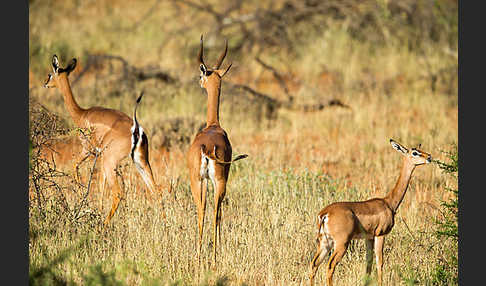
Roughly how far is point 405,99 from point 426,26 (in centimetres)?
261

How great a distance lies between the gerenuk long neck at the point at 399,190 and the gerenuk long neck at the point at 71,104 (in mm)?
3976

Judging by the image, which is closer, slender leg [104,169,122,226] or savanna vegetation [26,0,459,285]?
savanna vegetation [26,0,459,285]

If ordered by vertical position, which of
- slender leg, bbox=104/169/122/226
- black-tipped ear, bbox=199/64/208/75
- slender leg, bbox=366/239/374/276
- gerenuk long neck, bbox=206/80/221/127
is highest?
black-tipped ear, bbox=199/64/208/75

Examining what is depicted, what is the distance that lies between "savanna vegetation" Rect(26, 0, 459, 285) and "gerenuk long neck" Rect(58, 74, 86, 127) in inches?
6.9

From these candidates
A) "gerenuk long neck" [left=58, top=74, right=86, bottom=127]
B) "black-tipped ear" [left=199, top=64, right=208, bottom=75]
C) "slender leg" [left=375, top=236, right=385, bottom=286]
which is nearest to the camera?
"slender leg" [left=375, top=236, right=385, bottom=286]

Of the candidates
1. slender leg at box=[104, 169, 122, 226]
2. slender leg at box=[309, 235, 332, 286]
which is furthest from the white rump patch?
slender leg at box=[104, 169, 122, 226]

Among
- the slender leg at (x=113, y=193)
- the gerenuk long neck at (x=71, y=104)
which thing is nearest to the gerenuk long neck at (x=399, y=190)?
the slender leg at (x=113, y=193)

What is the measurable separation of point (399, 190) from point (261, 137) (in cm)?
534

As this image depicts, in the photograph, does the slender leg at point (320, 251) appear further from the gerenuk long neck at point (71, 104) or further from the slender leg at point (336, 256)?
the gerenuk long neck at point (71, 104)

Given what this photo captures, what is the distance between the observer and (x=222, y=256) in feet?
19.5

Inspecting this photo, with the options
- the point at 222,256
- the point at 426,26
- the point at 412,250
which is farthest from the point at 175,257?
the point at 426,26

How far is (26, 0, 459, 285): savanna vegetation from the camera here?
5910 mm

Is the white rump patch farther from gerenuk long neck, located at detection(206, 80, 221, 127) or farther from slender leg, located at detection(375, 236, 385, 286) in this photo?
slender leg, located at detection(375, 236, 385, 286)

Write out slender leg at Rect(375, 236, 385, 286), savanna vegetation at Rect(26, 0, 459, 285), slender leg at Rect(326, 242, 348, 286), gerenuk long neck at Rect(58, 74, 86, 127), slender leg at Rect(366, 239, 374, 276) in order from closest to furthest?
slender leg at Rect(326, 242, 348, 286)
slender leg at Rect(375, 236, 385, 286)
slender leg at Rect(366, 239, 374, 276)
savanna vegetation at Rect(26, 0, 459, 285)
gerenuk long neck at Rect(58, 74, 86, 127)
